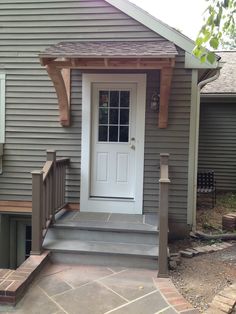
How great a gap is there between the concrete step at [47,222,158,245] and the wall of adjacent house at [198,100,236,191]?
18.2ft

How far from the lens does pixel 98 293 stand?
10.8ft

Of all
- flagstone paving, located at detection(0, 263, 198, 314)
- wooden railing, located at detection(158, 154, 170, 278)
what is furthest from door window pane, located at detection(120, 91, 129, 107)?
flagstone paving, located at detection(0, 263, 198, 314)

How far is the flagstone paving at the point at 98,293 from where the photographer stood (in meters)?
2.98

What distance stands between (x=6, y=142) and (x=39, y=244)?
2272mm

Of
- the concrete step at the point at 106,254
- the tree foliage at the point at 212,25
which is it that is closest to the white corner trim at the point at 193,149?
the concrete step at the point at 106,254

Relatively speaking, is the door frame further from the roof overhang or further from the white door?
the roof overhang

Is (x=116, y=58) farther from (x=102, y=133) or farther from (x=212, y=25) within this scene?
(x=212, y=25)

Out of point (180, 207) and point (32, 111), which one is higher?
point (32, 111)

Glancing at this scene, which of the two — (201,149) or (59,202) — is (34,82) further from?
(201,149)

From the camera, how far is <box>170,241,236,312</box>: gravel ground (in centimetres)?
325

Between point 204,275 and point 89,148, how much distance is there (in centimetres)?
256

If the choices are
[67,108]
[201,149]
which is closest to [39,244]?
[67,108]

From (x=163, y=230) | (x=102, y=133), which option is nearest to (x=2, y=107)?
(x=102, y=133)

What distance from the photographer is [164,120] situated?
16.9 feet
